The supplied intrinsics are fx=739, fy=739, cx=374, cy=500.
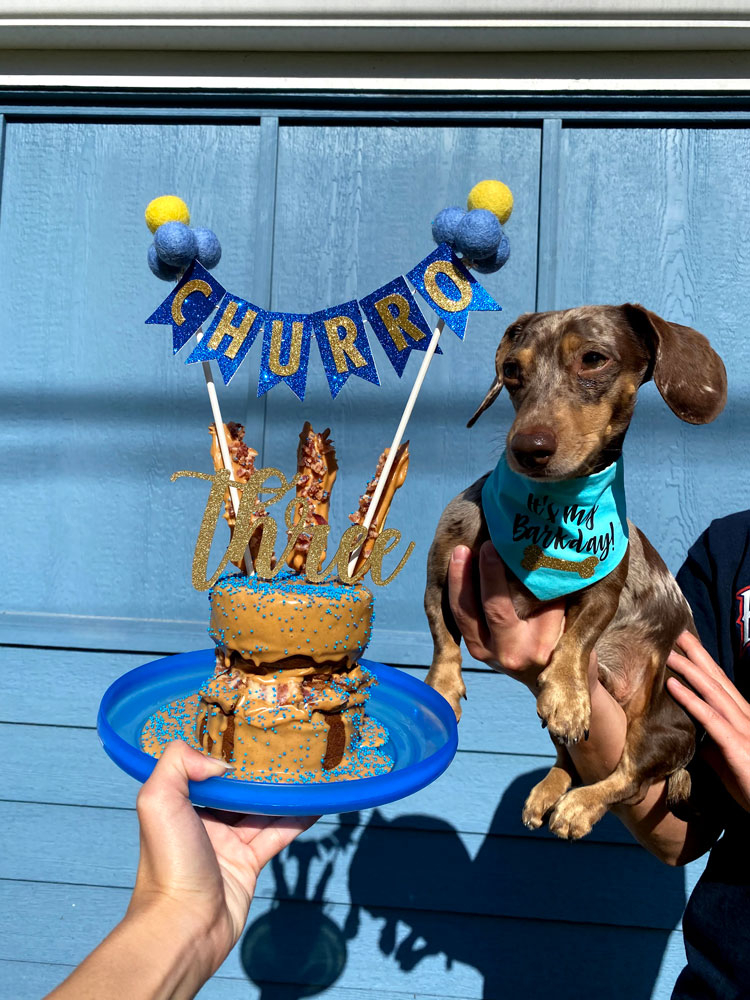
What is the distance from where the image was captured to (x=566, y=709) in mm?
1685

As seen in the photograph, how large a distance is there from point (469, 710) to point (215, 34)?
3078 millimetres

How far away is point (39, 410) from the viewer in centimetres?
344

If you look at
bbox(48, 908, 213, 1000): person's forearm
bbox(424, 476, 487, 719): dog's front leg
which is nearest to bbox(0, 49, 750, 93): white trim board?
bbox(424, 476, 487, 719): dog's front leg

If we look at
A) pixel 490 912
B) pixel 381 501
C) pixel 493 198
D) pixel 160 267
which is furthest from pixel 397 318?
pixel 490 912

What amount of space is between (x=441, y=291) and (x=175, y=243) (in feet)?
1.99

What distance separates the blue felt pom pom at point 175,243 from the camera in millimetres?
1627

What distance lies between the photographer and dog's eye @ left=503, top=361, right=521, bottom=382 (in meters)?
1.83

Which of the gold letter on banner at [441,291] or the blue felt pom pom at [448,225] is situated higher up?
the blue felt pom pom at [448,225]

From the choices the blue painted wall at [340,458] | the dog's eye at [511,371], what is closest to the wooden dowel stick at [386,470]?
the dog's eye at [511,371]

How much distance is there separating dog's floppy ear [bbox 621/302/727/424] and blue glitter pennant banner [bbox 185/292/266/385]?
95cm

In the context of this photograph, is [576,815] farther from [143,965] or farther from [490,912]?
[490,912]

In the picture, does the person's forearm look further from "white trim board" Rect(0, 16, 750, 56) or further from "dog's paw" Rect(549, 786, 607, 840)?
"white trim board" Rect(0, 16, 750, 56)

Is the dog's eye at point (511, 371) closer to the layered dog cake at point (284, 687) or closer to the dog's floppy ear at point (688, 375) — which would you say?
the dog's floppy ear at point (688, 375)

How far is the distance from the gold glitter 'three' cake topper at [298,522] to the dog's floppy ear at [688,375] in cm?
64
